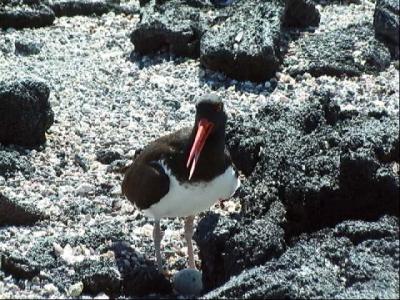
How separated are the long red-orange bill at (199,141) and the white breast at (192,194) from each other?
0.10 metres

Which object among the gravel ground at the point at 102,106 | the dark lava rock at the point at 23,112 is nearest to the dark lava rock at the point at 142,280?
the gravel ground at the point at 102,106

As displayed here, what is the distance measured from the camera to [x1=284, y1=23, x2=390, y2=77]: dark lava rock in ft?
25.8

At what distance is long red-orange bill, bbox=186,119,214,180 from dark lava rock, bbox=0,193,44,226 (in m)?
1.59

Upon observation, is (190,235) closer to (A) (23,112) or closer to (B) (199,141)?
(B) (199,141)

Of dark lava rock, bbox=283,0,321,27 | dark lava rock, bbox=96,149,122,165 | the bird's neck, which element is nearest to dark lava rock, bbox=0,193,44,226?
dark lava rock, bbox=96,149,122,165

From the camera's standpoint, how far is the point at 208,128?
16.8ft

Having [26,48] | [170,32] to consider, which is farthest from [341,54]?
[26,48]

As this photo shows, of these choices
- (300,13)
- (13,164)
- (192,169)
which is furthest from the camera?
(300,13)

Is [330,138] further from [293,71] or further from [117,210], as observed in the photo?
[293,71]

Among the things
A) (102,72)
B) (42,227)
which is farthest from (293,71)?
(42,227)

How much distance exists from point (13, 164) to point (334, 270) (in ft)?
10.7

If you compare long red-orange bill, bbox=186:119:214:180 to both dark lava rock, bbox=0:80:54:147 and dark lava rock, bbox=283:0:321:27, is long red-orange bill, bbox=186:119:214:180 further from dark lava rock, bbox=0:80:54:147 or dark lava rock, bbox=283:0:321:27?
dark lava rock, bbox=283:0:321:27

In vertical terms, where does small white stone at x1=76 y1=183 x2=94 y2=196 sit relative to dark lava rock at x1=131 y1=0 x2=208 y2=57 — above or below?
below

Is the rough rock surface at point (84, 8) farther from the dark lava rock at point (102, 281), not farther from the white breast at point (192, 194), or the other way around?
the dark lava rock at point (102, 281)
